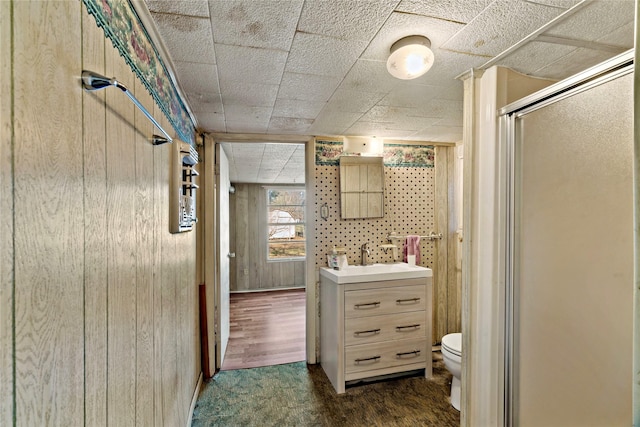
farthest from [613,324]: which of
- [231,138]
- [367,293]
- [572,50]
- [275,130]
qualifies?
[231,138]

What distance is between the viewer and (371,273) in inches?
91.4

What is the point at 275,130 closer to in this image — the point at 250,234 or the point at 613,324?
the point at 613,324

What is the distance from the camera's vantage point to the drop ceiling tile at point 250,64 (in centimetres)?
124

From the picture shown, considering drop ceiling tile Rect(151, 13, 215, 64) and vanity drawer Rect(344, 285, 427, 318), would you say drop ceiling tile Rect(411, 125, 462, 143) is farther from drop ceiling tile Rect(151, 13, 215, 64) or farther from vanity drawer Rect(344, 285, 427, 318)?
drop ceiling tile Rect(151, 13, 215, 64)

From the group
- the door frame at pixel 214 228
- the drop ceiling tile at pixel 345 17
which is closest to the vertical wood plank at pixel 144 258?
the drop ceiling tile at pixel 345 17

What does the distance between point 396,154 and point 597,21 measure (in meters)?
1.80

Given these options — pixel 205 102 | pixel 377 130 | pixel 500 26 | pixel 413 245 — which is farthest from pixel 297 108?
pixel 413 245

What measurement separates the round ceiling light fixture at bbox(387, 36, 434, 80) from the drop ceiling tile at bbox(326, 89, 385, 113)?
0.47 meters

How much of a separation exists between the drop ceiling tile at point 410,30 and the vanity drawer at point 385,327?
1.87 m

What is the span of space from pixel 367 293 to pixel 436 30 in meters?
1.79

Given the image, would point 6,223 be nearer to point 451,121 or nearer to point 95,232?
point 95,232

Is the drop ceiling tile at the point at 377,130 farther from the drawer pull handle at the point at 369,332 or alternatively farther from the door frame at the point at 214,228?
the drawer pull handle at the point at 369,332

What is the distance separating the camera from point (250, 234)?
218 inches

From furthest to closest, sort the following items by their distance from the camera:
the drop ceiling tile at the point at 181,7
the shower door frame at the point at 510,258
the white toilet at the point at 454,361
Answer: the white toilet at the point at 454,361 → the shower door frame at the point at 510,258 → the drop ceiling tile at the point at 181,7
